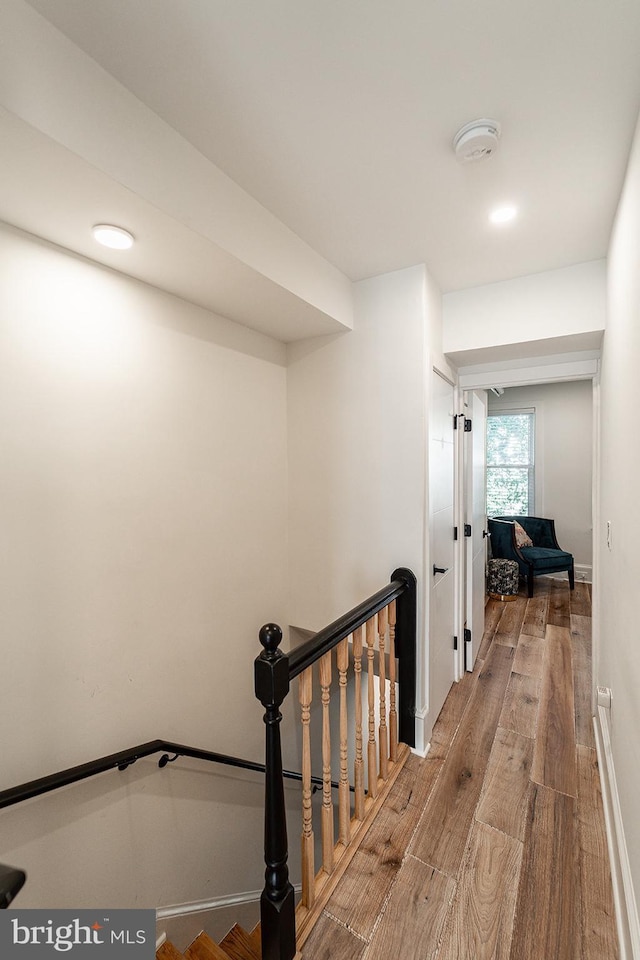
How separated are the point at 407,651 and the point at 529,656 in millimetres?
1657

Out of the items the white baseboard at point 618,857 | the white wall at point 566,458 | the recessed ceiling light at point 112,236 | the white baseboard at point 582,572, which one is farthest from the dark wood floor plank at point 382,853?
the white wall at point 566,458

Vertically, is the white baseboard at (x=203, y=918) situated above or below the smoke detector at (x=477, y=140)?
below

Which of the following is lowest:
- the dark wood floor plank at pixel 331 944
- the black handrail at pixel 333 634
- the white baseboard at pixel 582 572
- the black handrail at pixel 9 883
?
the dark wood floor plank at pixel 331 944

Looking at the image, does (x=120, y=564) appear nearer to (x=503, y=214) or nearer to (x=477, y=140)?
(x=477, y=140)

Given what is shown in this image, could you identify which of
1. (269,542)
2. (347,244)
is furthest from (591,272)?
(269,542)

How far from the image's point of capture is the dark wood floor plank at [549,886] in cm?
133

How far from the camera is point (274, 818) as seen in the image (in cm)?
125

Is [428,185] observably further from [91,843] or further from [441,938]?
[91,843]

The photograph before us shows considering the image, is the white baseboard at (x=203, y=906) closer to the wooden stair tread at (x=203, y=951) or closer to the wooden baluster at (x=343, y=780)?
the wooden stair tread at (x=203, y=951)

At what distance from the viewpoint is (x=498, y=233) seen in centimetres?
195

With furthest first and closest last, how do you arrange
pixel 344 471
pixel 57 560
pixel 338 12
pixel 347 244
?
pixel 344 471
pixel 347 244
pixel 57 560
pixel 338 12

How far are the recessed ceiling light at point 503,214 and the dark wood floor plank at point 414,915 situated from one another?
2632 millimetres

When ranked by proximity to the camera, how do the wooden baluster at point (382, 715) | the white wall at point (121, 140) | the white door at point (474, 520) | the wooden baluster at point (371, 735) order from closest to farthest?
the white wall at point (121, 140) < the wooden baluster at point (371, 735) < the wooden baluster at point (382, 715) < the white door at point (474, 520)

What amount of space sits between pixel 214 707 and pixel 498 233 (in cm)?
277
